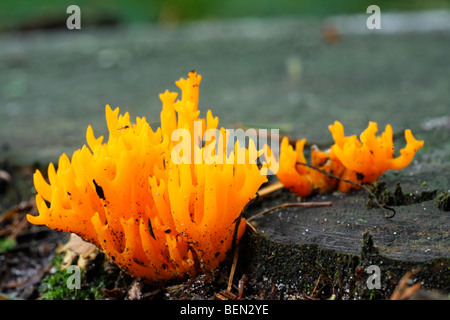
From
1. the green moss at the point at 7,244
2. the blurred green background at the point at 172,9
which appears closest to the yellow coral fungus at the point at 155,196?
the green moss at the point at 7,244

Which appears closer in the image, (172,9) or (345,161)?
(345,161)

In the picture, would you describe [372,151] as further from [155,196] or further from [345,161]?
[155,196]

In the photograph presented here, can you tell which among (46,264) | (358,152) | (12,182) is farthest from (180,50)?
(358,152)

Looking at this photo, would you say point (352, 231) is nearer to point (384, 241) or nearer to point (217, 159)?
point (384, 241)

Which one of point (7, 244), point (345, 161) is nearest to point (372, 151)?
point (345, 161)

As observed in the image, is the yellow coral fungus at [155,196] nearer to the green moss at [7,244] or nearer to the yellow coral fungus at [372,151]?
the yellow coral fungus at [372,151]
